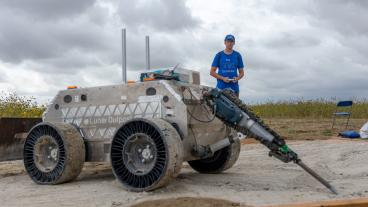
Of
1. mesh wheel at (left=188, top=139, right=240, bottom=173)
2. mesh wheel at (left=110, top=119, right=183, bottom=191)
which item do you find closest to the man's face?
mesh wheel at (left=188, top=139, right=240, bottom=173)

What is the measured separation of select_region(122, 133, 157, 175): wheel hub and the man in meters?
2.32

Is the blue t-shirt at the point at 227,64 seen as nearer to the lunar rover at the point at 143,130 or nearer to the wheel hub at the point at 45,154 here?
the lunar rover at the point at 143,130

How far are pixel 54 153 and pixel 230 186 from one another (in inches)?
101

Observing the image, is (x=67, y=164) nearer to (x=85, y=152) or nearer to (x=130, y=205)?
(x=85, y=152)

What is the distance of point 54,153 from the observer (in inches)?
268

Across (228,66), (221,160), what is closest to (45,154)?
(221,160)

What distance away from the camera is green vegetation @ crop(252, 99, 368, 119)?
72.2 feet

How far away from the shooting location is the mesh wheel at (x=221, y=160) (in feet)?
24.9

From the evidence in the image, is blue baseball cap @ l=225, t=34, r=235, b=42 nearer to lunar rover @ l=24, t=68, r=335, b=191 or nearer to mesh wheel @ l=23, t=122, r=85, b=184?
lunar rover @ l=24, t=68, r=335, b=191

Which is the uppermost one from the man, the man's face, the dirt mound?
the man's face

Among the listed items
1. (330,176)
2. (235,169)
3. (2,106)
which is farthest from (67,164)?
(2,106)

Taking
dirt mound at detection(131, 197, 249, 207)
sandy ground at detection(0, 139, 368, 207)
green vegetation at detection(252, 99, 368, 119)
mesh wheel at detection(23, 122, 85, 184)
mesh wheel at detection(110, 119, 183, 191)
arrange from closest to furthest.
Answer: dirt mound at detection(131, 197, 249, 207), sandy ground at detection(0, 139, 368, 207), mesh wheel at detection(110, 119, 183, 191), mesh wheel at detection(23, 122, 85, 184), green vegetation at detection(252, 99, 368, 119)

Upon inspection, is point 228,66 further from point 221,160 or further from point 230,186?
point 230,186

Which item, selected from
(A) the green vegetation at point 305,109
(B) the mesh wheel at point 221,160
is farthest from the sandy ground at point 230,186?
(A) the green vegetation at point 305,109
